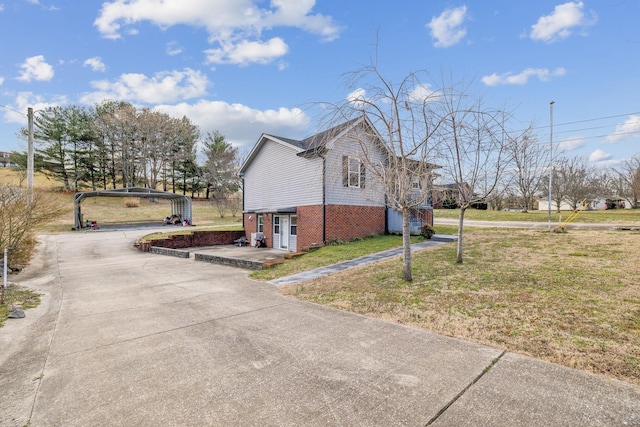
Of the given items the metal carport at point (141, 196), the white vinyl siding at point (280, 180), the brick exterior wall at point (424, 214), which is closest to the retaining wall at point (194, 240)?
the white vinyl siding at point (280, 180)

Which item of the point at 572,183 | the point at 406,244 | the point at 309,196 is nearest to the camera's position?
the point at 406,244

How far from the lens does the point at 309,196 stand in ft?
49.7

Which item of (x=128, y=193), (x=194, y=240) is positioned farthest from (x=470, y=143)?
(x=128, y=193)

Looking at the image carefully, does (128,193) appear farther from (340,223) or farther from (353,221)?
(353,221)

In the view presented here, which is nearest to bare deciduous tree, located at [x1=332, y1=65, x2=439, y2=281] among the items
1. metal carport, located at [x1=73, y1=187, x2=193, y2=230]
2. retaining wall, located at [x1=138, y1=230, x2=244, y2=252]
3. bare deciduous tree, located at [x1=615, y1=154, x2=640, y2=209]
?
retaining wall, located at [x1=138, y1=230, x2=244, y2=252]

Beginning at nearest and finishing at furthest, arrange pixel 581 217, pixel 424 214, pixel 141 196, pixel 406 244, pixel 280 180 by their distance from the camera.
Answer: pixel 406 244 < pixel 280 180 < pixel 424 214 < pixel 581 217 < pixel 141 196

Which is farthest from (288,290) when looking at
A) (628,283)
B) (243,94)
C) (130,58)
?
(130,58)

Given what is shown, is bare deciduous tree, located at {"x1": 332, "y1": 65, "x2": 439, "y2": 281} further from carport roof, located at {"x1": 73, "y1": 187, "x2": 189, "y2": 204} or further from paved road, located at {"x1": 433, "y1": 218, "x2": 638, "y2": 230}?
carport roof, located at {"x1": 73, "y1": 187, "x2": 189, "y2": 204}

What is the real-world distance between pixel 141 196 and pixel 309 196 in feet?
74.3

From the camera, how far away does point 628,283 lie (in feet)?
21.2

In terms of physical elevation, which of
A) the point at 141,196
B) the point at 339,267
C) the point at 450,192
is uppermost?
the point at 141,196

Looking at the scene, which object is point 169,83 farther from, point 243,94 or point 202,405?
point 202,405

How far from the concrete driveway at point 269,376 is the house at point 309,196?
8569mm

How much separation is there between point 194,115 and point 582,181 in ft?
167
